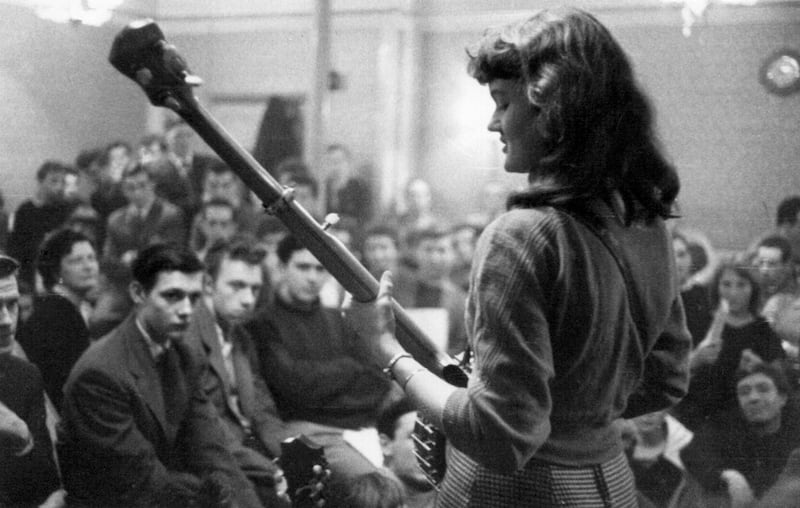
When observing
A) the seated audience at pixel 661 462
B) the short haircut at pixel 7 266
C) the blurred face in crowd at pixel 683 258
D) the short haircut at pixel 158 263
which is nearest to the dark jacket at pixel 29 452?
the short haircut at pixel 7 266

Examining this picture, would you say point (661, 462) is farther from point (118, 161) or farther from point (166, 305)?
point (118, 161)

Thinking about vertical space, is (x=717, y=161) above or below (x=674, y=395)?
above

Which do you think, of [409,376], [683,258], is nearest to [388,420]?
[683,258]

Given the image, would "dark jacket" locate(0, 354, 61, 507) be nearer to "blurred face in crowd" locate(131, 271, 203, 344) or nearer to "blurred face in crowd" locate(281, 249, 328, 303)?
"blurred face in crowd" locate(131, 271, 203, 344)

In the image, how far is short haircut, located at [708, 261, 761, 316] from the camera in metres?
2.57

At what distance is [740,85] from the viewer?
8.40 ft

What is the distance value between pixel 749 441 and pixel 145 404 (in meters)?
1.41

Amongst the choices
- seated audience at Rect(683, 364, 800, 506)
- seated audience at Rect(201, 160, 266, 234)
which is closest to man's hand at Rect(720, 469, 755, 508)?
seated audience at Rect(683, 364, 800, 506)

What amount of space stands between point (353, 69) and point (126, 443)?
1008 millimetres

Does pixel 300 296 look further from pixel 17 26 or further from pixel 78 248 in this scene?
pixel 17 26

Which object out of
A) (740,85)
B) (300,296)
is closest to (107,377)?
(300,296)

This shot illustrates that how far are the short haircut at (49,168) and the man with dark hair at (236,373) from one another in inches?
15.5

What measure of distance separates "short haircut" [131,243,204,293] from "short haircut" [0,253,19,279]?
0.81 ft

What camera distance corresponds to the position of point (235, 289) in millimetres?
2633
